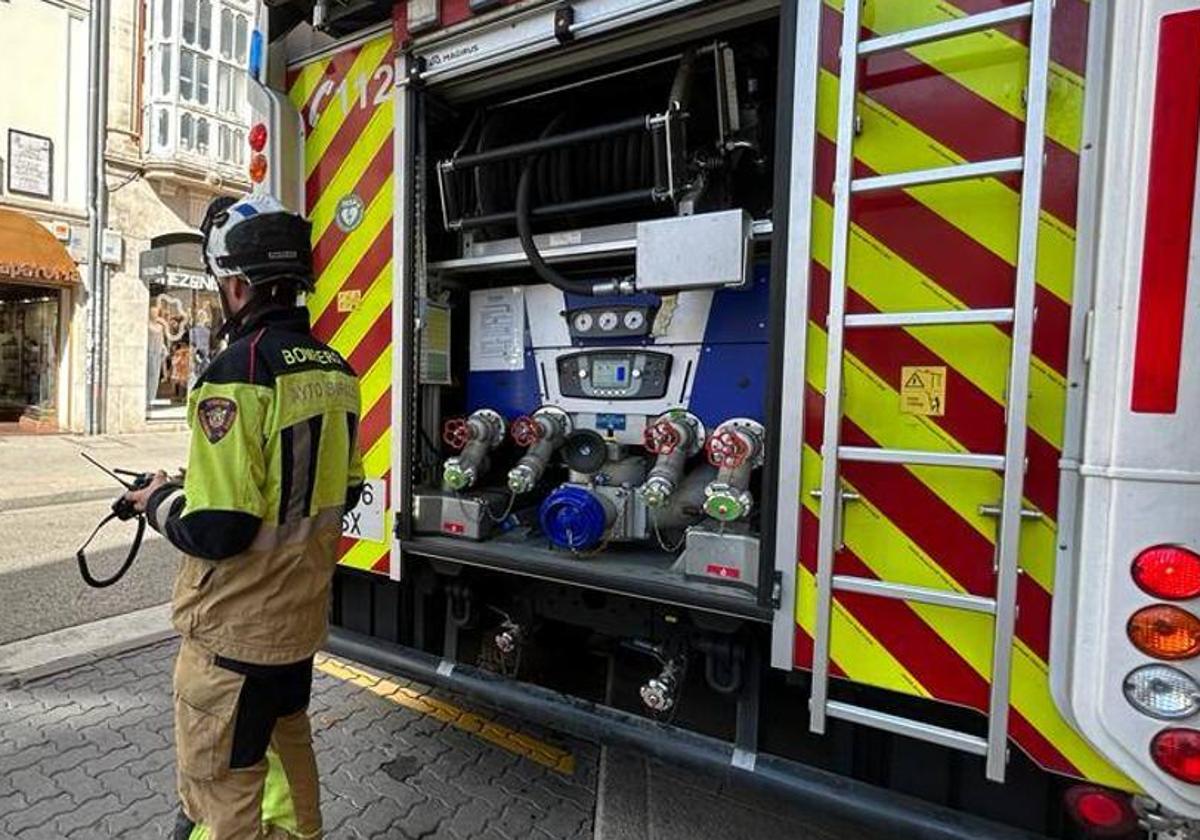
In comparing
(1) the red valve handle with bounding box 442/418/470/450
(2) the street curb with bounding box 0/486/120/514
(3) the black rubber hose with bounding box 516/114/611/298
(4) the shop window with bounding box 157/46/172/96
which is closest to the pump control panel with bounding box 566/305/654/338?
(3) the black rubber hose with bounding box 516/114/611/298

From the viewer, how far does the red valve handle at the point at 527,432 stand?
276 cm

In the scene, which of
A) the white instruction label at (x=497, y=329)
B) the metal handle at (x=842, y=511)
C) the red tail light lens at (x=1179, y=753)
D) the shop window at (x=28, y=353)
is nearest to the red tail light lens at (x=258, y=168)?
the white instruction label at (x=497, y=329)

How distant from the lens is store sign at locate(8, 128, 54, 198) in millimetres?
12023

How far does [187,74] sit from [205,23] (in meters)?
1.16

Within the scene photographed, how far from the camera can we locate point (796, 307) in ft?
5.99

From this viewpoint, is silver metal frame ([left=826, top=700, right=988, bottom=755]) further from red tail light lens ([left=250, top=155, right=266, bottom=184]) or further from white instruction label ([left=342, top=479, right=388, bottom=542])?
red tail light lens ([left=250, top=155, right=266, bottom=184])

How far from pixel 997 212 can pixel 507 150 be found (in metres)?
1.66

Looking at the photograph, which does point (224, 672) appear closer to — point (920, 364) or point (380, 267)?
point (380, 267)

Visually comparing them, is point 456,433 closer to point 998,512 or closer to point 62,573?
point 998,512

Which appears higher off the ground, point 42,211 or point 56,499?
point 42,211

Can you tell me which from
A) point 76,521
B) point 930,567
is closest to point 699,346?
point 930,567

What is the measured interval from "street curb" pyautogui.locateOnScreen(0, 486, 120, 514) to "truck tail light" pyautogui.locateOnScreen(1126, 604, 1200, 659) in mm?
9445

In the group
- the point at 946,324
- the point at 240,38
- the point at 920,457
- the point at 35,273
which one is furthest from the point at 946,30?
the point at 240,38

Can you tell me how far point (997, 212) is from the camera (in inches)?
64.5
